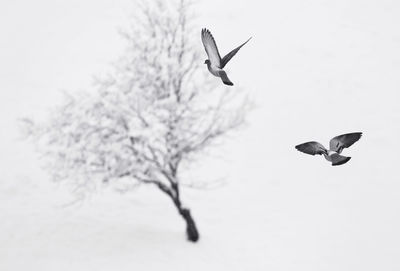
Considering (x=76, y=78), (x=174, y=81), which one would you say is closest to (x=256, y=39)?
(x=76, y=78)

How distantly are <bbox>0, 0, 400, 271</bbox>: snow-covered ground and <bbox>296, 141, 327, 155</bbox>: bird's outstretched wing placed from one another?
10071 mm

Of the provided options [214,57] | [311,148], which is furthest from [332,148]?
[214,57]

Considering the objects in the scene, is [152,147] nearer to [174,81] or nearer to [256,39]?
[174,81]

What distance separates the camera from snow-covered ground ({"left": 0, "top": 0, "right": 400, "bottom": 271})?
14320 mm

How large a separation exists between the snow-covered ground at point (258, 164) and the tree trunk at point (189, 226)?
0.95ft

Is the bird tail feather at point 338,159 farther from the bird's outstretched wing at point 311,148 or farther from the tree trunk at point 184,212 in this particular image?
the tree trunk at point 184,212

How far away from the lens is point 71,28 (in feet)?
109

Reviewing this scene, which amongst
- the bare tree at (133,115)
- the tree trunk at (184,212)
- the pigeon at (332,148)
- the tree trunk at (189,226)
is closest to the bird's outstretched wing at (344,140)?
the pigeon at (332,148)

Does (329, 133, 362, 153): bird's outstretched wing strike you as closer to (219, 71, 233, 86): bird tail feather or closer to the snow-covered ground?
(219, 71, 233, 86): bird tail feather

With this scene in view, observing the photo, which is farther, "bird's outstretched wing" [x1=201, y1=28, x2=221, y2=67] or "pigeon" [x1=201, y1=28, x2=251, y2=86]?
"bird's outstretched wing" [x1=201, y1=28, x2=221, y2=67]

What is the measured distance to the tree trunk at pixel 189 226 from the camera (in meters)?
13.8

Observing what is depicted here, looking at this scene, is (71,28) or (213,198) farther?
(71,28)

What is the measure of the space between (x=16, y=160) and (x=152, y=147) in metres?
10.8

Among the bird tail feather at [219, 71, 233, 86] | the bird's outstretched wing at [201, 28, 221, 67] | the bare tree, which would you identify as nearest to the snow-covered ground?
the bare tree
